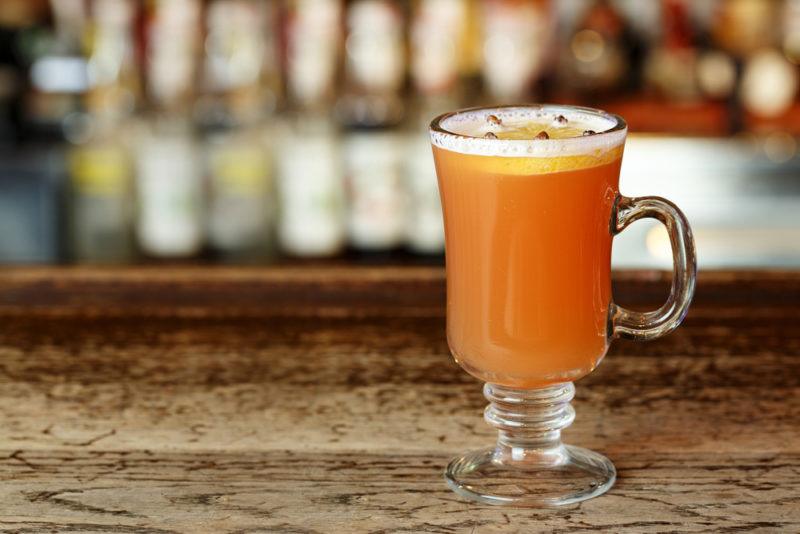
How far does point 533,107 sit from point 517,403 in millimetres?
226

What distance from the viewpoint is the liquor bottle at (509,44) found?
2.66m

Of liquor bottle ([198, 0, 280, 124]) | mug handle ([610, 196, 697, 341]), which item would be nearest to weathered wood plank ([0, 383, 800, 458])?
mug handle ([610, 196, 697, 341])

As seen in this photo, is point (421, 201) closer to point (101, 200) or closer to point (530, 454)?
point (101, 200)

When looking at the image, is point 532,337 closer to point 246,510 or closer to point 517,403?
point 517,403

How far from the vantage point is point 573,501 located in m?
0.87

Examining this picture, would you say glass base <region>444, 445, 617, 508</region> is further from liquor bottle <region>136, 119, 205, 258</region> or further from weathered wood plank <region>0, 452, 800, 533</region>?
liquor bottle <region>136, 119, 205, 258</region>

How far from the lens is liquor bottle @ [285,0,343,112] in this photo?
2.67m

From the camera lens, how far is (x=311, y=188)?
264cm

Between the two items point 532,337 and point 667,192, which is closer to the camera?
point 532,337

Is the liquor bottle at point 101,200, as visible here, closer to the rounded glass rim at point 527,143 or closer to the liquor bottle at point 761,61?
the liquor bottle at point 761,61

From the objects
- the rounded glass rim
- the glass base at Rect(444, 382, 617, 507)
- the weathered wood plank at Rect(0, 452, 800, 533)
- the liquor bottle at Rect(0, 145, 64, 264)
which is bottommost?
the liquor bottle at Rect(0, 145, 64, 264)

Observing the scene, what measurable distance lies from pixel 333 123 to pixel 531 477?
5.99 feet

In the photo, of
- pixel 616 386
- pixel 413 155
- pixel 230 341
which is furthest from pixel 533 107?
pixel 413 155

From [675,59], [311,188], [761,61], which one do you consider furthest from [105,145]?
[761,61]
